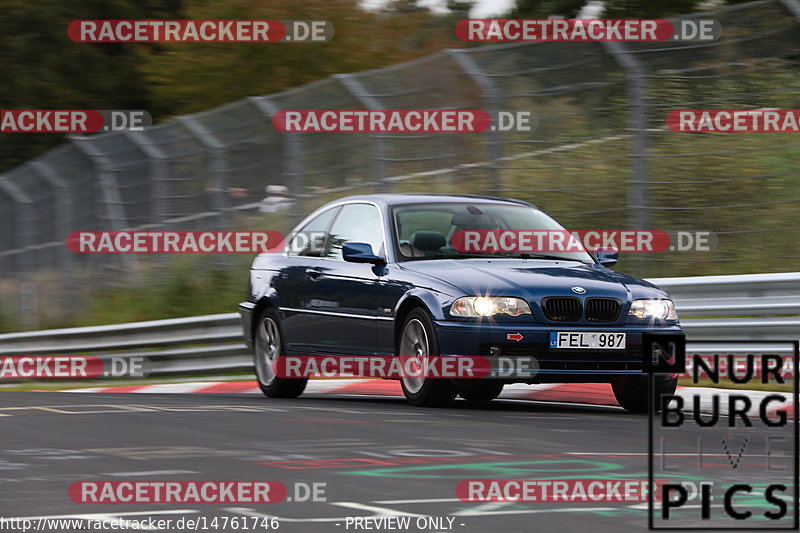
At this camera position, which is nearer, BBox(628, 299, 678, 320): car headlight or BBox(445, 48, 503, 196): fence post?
BBox(628, 299, 678, 320): car headlight

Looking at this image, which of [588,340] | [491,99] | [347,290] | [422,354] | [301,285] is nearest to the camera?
[588,340]

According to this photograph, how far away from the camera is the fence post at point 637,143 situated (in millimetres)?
13992

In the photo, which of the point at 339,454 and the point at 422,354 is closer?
the point at 339,454

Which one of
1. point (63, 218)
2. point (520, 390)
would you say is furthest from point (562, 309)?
point (63, 218)

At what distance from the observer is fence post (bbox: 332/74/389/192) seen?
16688 mm

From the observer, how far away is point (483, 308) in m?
10.6

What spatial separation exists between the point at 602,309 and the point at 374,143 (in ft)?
21.7

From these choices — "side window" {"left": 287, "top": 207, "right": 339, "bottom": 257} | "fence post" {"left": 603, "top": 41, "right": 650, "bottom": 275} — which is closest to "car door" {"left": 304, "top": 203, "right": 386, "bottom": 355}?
"side window" {"left": 287, "top": 207, "right": 339, "bottom": 257}

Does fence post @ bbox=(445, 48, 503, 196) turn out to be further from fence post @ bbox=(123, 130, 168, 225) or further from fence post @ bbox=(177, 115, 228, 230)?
fence post @ bbox=(123, 130, 168, 225)

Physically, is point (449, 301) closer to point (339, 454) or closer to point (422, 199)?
point (422, 199)

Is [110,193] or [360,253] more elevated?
[110,193]

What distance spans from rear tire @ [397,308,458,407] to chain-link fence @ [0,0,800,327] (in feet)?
11.9

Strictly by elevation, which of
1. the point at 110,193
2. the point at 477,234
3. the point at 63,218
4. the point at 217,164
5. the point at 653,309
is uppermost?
the point at 217,164

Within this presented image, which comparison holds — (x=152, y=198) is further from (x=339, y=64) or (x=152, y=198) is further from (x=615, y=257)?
(x=339, y=64)
